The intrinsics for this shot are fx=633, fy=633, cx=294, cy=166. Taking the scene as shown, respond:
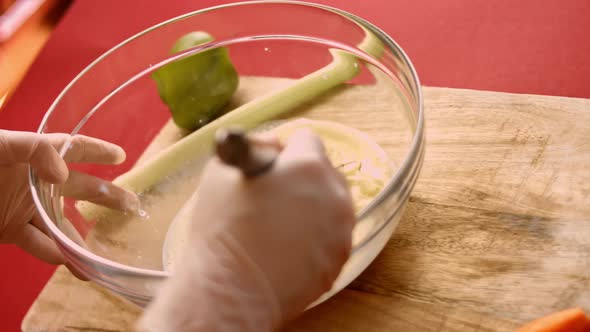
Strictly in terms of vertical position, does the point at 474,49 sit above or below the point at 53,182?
below

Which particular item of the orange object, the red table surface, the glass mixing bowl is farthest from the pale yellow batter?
the red table surface

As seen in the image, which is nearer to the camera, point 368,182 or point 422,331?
point 422,331

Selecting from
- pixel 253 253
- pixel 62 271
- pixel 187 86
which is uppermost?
pixel 253 253

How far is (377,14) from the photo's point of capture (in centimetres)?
136

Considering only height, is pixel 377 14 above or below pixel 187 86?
below

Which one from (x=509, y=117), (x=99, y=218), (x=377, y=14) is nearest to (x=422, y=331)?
(x=509, y=117)

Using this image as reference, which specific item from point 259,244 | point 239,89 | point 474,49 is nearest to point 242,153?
point 259,244

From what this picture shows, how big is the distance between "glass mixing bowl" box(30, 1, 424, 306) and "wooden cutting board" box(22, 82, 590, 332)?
0.23 ft

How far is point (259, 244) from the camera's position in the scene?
451 mm

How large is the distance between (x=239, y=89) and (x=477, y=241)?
48cm

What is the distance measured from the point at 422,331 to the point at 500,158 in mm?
258

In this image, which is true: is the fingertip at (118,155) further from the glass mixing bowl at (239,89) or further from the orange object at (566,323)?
the orange object at (566,323)

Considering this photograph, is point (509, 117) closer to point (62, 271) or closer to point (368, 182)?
point (368, 182)

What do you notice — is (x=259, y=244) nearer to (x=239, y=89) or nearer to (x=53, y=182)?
(x=53, y=182)
